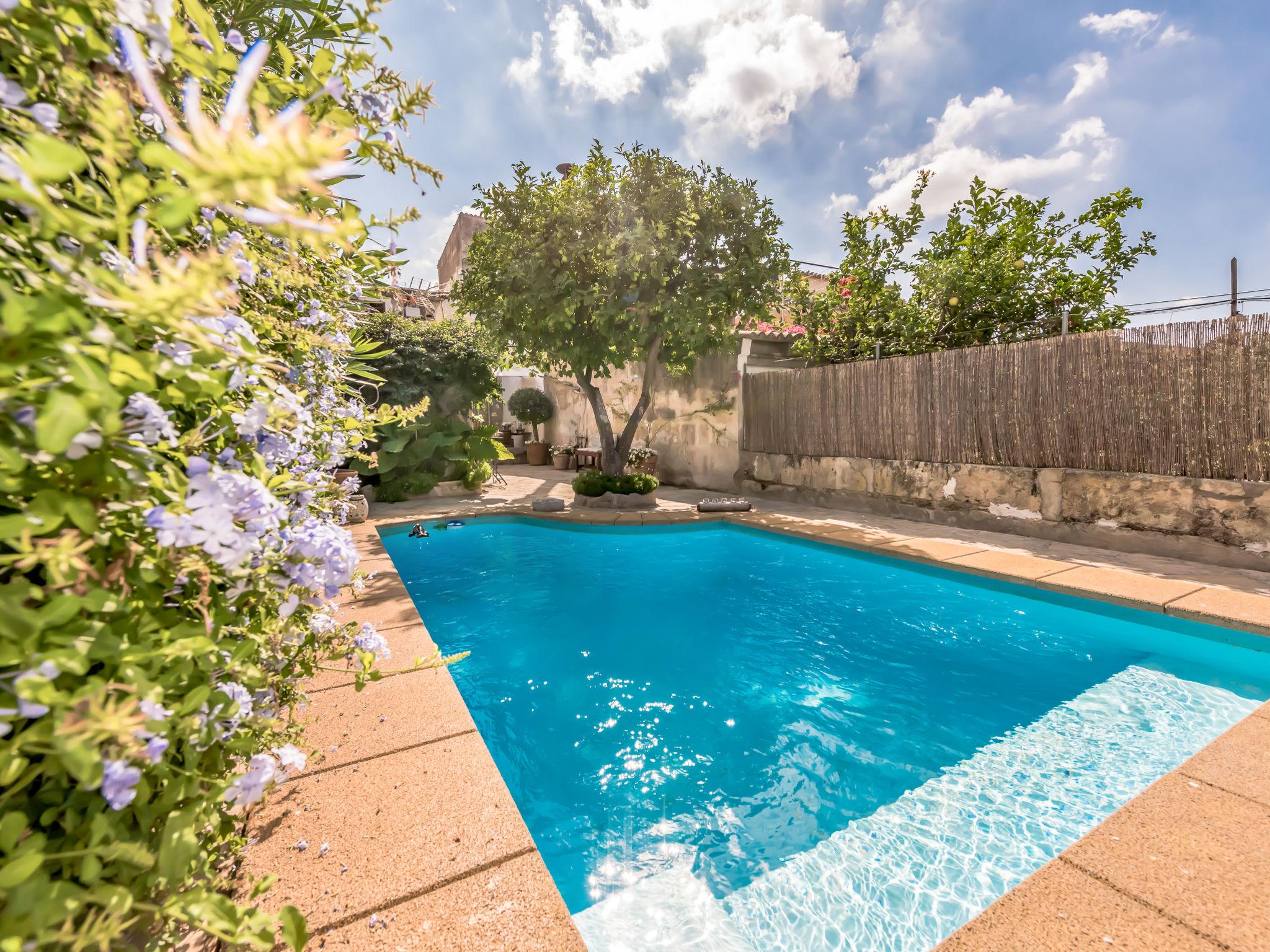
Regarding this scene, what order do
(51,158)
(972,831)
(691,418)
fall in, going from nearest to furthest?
1. (51,158)
2. (972,831)
3. (691,418)

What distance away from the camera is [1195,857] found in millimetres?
1688

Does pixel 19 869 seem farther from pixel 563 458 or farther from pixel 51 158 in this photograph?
pixel 563 458

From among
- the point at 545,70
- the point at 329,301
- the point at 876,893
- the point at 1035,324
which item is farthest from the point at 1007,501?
the point at 545,70

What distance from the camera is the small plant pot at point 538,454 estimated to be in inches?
647

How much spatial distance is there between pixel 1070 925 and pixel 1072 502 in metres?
6.35

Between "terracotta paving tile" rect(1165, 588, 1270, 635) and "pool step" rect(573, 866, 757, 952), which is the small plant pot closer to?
"terracotta paving tile" rect(1165, 588, 1270, 635)

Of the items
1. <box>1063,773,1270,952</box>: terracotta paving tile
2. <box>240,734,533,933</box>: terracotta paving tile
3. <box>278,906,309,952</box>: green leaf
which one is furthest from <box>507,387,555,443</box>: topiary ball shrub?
<box>278,906,309,952</box>: green leaf

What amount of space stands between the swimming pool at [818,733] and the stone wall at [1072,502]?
2187 mm

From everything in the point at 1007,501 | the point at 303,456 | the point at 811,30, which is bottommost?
the point at 1007,501

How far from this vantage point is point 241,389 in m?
1.01

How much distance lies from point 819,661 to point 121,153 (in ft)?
15.0

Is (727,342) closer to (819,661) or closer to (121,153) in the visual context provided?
(819,661)

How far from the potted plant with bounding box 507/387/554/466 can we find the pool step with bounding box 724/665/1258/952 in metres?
14.4

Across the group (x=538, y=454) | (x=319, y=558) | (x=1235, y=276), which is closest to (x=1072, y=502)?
(x=319, y=558)
